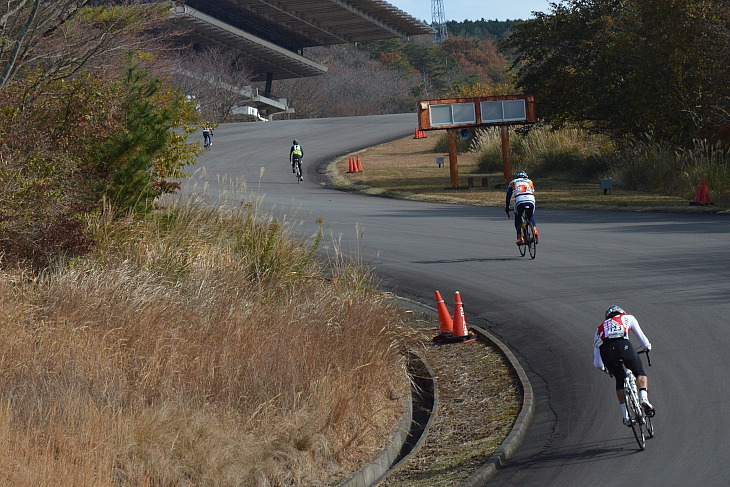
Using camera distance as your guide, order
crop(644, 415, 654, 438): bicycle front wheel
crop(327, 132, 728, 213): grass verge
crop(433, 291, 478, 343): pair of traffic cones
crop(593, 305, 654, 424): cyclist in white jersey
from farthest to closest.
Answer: crop(327, 132, 728, 213): grass verge < crop(433, 291, 478, 343): pair of traffic cones < crop(593, 305, 654, 424): cyclist in white jersey < crop(644, 415, 654, 438): bicycle front wheel

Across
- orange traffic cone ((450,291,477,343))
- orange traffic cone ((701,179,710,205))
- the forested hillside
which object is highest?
the forested hillside

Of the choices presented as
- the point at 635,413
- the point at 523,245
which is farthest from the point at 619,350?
the point at 523,245

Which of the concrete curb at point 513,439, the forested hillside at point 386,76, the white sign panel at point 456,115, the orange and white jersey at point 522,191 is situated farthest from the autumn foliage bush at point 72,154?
the forested hillside at point 386,76

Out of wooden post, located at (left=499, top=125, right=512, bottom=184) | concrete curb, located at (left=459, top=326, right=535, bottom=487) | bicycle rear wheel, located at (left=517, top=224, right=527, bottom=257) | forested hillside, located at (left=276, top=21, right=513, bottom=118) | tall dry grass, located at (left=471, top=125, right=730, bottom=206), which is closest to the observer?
concrete curb, located at (left=459, top=326, right=535, bottom=487)

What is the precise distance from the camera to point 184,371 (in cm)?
930

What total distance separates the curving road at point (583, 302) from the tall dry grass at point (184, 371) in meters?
1.79

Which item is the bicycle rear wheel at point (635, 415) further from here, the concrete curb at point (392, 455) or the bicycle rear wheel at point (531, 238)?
the bicycle rear wheel at point (531, 238)

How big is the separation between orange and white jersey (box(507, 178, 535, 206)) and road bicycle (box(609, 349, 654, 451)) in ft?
32.1

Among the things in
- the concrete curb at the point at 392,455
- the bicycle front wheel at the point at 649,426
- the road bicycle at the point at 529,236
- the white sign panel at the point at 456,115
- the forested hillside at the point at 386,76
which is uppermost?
the forested hillside at the point at 386,76

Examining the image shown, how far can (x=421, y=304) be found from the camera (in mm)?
15453

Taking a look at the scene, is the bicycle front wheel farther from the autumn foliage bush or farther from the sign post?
the sign post

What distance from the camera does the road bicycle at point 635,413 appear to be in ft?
26.9

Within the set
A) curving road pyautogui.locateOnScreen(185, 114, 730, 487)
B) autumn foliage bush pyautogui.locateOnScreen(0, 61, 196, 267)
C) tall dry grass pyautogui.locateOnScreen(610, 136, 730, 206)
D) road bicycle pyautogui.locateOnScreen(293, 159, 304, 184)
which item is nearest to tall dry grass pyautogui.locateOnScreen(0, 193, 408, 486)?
autumn foliage bush pyautogui.locateOnScreen(0, 61, 196, 267)

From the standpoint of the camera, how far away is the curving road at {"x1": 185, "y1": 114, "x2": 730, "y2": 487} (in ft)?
27.0
